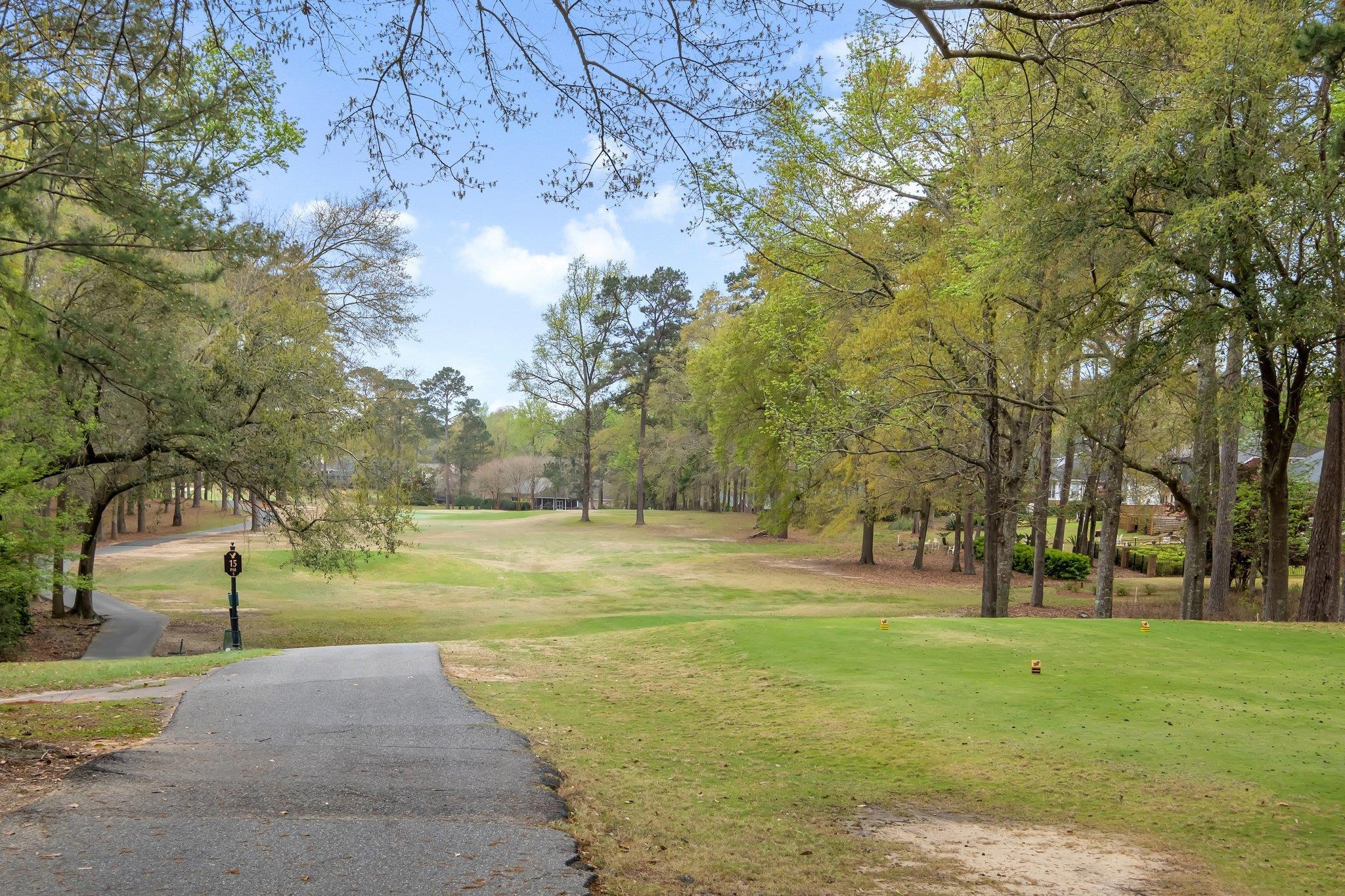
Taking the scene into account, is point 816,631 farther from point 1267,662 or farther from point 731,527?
point 731,527

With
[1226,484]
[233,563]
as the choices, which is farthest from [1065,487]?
[233,563]

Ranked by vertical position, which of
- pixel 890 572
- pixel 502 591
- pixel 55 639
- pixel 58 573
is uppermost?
pixel 58 573

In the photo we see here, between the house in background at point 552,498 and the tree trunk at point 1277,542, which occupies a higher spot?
the tree trunk at point 1277,542

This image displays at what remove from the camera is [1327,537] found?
15.7 m

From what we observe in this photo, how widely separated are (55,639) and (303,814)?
16824mm

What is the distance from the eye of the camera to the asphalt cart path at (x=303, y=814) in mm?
4160

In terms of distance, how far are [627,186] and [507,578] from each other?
2570cm

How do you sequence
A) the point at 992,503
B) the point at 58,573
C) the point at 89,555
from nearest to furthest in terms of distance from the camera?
the point at 58,573, the point at 992,503, the point at 89,555

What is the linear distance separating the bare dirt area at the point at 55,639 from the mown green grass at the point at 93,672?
4.55 metres

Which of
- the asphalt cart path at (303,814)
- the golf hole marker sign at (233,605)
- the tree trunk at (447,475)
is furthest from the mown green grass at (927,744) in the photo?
the tree trunk at (447,475)

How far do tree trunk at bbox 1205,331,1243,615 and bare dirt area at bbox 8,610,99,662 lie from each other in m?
21.2

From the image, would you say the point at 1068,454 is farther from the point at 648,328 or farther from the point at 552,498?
the point at 552,498

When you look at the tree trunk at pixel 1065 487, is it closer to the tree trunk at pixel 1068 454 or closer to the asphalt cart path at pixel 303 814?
the tree trunk at pixel 1068 454

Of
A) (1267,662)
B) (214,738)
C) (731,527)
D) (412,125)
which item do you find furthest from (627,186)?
(731,527)
